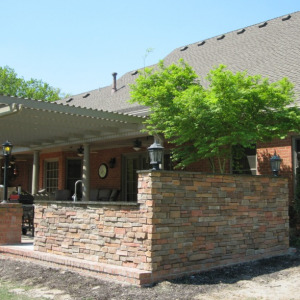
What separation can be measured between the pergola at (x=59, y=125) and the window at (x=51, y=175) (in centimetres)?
276

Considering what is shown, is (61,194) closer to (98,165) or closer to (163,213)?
(98,165)

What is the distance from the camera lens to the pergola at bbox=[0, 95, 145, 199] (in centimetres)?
864

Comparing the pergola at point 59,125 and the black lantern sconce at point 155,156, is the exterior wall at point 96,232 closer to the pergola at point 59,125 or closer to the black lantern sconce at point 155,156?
the black lantern sconce at point 155,156

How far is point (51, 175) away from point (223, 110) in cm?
1171

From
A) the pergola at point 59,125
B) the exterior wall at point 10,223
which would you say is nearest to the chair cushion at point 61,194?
the pergola at point 59,125

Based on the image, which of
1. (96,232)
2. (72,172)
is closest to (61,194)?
(72,172)

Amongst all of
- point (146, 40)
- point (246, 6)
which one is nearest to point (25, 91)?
point (146, 40)

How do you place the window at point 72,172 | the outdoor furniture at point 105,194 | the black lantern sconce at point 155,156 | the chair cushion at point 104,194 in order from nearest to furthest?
1. the black lantern sconce at point 155,156
2. the outdoor furniture at point 105,194
3. the chair cushion at point 104,194
4. the window at point 72,172

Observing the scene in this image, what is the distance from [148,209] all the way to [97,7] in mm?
6347

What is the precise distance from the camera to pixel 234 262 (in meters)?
6.38

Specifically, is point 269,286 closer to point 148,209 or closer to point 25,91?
point 148,209

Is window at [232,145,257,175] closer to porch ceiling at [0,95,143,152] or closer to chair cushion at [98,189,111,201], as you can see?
porch ceiling at [0,95,143,152]

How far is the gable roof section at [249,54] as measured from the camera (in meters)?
11.1

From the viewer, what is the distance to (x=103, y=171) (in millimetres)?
15148
